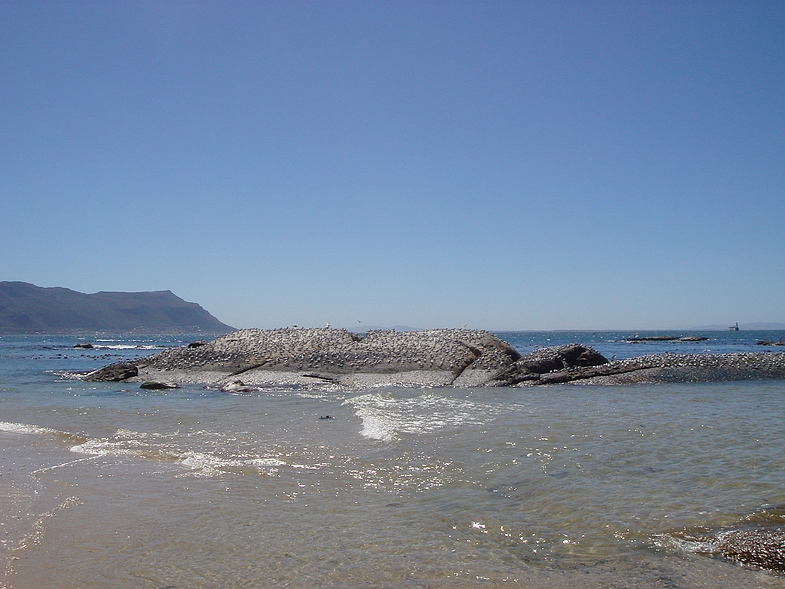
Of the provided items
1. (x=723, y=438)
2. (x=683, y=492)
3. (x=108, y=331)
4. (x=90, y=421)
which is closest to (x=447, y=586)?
(x=683, y=492)

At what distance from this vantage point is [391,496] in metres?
6.10

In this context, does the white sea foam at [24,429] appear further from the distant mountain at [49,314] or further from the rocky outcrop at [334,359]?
the distant mountain at [49,314]

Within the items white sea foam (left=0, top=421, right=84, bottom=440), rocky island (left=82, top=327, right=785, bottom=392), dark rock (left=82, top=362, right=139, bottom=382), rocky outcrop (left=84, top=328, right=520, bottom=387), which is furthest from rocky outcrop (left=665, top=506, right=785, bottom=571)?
dark rock (left=82, top=362, right=139, bottom=382)

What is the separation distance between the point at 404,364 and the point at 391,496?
1135cm

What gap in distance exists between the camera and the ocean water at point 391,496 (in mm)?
4316

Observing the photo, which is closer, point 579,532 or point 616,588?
point 616,588

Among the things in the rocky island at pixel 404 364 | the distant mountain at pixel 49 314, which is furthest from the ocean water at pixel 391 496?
the distant mountain at pixel 49 314

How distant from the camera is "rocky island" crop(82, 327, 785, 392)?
16.4m

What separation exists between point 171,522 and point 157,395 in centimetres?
1068

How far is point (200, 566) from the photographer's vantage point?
14.4ft

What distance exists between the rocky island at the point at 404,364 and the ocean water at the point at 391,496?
4597 millimetres

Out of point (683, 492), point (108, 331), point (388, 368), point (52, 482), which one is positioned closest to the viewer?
point (683, 492)

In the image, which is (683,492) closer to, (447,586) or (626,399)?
(447,586)

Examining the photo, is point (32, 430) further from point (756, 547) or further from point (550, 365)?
point (550, 365)
